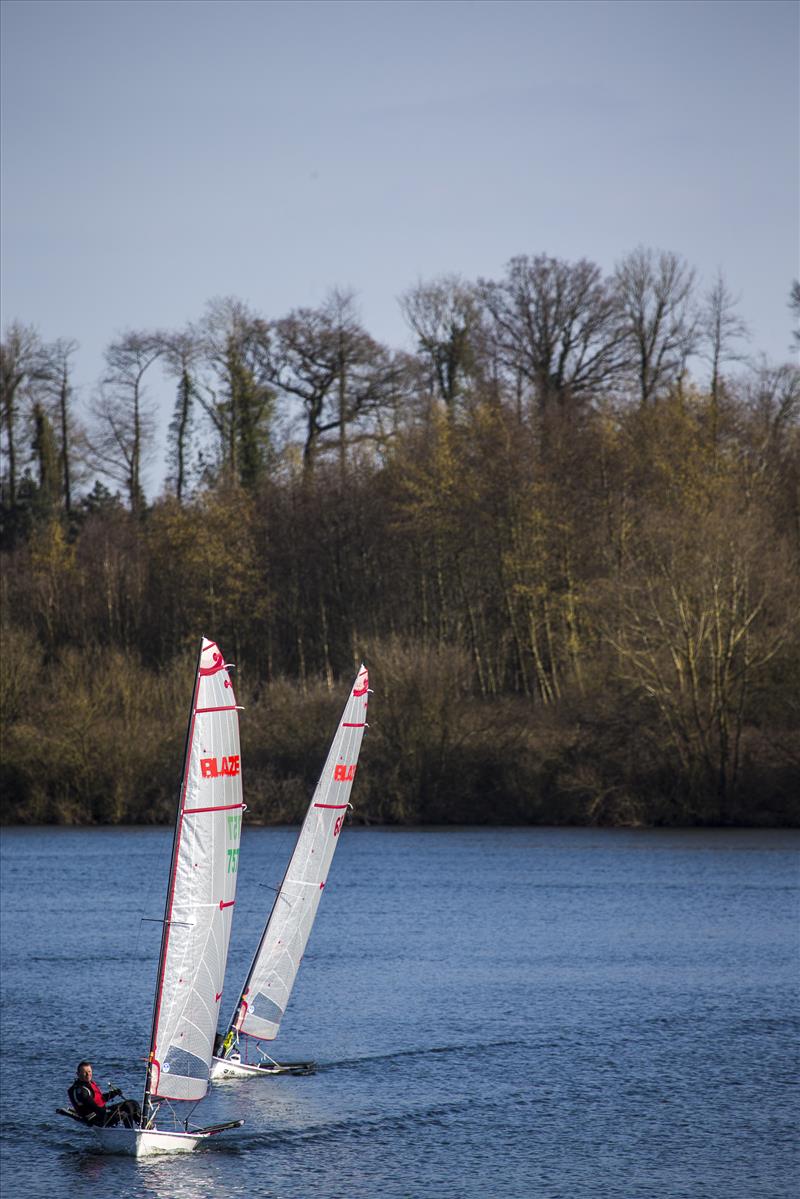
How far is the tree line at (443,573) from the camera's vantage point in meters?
57.4

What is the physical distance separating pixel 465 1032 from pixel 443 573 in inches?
1585

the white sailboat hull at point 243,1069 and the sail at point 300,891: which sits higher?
the sail at point 300,891

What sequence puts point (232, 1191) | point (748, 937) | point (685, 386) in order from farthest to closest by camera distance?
1. point (685, 386)
2. point (748, 937)
3. point (232, 1191)

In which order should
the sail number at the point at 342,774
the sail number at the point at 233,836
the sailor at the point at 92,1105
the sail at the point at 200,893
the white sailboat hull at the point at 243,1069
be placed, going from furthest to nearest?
the white sailboat hull at the point at 243,1069, the sail number at the point at 342,774, the sailor at the point at 92,1105, the sail number at the point at 233,836, the sail at the point at 200,893

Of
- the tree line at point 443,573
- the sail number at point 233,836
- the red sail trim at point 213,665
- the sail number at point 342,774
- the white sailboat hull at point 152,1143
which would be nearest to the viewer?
the red sail trim at point 213,665

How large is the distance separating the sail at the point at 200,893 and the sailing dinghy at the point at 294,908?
3455 mm

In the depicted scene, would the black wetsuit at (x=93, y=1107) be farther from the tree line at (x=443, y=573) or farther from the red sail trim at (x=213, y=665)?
the tree line at (x=443, y=573)

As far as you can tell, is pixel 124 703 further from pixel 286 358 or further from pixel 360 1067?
pixel 360 1067

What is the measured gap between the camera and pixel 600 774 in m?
58.8

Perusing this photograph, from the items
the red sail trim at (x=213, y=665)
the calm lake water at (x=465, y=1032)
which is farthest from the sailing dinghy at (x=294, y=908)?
the red sail trim at (x=213, y=665)

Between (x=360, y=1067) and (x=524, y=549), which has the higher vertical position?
(x=524, y=549)

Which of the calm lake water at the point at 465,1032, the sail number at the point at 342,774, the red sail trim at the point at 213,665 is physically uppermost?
the red sail trim at the point at 213,665

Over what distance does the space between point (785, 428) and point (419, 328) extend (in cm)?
1691

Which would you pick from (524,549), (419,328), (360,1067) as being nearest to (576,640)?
(524,549)
